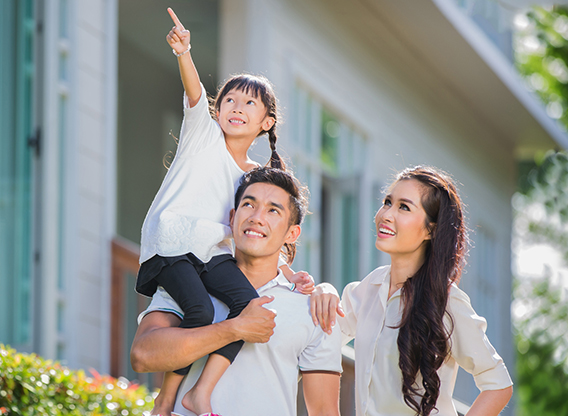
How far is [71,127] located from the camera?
5.16 meters

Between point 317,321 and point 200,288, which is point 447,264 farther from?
point 200,288

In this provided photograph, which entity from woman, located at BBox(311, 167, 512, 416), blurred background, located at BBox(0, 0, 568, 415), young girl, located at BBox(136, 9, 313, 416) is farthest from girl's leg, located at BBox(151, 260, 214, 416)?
blurred background, located at BBox(0, 0, 568, 415)

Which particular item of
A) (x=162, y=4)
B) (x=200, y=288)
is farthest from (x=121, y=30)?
(x=200, y=288)

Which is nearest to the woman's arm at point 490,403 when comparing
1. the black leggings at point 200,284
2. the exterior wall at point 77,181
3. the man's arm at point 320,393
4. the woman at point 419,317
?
the woman at point 419,317

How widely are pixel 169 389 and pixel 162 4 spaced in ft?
15.9

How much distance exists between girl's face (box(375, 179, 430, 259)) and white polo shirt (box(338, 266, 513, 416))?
172 mm

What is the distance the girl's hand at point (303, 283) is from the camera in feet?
8.55

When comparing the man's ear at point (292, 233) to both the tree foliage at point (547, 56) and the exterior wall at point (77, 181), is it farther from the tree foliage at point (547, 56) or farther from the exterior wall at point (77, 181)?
the tree foliage at point (547, 56)

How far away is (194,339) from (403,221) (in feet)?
2.75

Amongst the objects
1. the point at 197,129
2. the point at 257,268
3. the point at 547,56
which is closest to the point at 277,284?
the point at 257,268

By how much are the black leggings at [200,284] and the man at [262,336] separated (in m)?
0.05

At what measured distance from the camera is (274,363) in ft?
8.05

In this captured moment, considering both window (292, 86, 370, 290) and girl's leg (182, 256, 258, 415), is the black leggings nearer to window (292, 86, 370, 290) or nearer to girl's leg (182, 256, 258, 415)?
girl's leg (182, 256, 258, 415)

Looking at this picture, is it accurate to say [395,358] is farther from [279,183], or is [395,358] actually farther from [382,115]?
[382,115]
